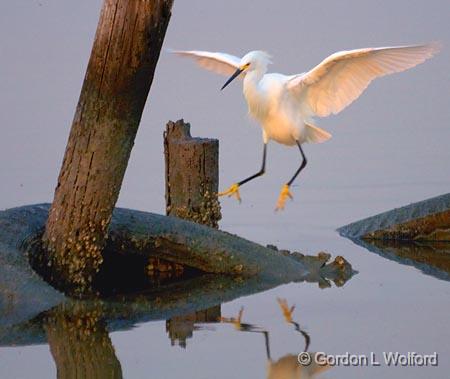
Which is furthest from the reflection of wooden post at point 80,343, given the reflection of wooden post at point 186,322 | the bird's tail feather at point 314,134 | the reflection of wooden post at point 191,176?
the bird's tail feather at point 314,134

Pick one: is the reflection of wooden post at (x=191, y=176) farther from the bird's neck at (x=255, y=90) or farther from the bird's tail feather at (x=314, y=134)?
the bird's tail feather at (x=314, y=134)

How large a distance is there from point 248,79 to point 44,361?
4513 mm

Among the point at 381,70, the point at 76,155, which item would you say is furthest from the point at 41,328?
the point at 381,70

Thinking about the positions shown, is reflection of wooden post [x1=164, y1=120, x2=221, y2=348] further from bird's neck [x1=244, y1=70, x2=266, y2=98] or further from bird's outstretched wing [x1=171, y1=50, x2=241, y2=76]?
bird's outstretched wing [x1=171, y1=50, x2=241, y2=76]

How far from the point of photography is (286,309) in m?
8.38

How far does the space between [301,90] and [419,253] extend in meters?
1.73

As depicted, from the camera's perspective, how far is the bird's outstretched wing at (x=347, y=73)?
10.1 meters

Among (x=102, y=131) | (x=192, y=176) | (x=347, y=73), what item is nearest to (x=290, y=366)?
(x=102, y=131)

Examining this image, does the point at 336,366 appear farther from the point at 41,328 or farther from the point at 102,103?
the point at 102,103

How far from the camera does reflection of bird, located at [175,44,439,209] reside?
10.4 meters

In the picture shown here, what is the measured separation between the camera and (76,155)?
841cm

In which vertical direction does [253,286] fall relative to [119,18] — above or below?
below

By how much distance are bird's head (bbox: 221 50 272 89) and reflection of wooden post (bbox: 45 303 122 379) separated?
10.8 ft

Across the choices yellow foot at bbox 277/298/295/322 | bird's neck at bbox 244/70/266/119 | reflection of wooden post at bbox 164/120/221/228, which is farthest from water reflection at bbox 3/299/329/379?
bird's neck at bbox 244/70/266/119
